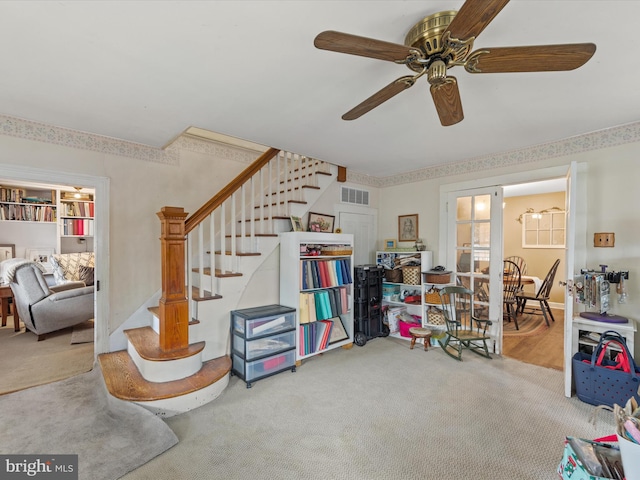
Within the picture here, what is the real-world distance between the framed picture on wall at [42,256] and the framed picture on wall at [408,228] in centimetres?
561

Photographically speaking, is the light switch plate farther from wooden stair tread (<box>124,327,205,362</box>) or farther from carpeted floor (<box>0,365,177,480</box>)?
carpeted floor (<box>0,365,177,480</box>)

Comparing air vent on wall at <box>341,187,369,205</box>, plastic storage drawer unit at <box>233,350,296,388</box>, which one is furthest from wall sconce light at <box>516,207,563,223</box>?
plastic storage drawer unit at <box>233,350,296,388</box>

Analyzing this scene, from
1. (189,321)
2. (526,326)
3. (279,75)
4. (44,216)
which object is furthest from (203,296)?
(526,326)

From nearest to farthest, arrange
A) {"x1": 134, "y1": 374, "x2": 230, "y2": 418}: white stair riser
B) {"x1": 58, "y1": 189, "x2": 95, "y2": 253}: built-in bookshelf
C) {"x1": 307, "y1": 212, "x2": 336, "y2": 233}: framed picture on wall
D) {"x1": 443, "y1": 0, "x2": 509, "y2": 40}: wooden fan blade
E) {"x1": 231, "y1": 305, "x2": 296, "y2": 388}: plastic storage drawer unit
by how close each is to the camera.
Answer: {"x1": 443, "y1": 0, "x2": 509, "y2": 40}: wooden fan blade → {"x1": 134, "y1": 374, "x2": 230, "y2": 418}: white stair riser → {"x1": 231, "y1": 305, "x2": 296, "y2": 388}: plastic storage drawer unit → {"x1": 307, "y1": 212, "x2": 336, "y2": 233}: framed picture on wall → {"x1": 58, "y1": 189, "x2": 95, "y2": 253}: built-in bookshelf

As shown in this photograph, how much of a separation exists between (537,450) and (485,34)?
243 cm

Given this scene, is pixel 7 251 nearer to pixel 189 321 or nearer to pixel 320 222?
pixel 189 321

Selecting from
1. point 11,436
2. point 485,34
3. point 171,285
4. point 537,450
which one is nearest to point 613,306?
point 537,450

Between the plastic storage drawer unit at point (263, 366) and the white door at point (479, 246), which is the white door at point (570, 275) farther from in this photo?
the plastic storage drawer unit at point (263, 366)

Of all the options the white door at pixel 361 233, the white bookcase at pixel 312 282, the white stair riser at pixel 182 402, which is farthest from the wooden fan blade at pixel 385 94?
the white door at pixel 361 233

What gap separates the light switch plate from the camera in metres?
2.65

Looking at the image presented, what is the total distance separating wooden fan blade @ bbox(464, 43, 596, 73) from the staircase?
7.20ft

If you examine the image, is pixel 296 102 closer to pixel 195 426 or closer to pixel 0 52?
pixel 0 52

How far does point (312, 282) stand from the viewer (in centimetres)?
324

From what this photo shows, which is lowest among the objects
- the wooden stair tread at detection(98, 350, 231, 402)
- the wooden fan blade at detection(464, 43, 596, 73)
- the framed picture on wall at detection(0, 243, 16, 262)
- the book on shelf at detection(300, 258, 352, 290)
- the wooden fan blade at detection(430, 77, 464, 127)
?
the wooden stair tread at detection(98, 350, 231, 402)
